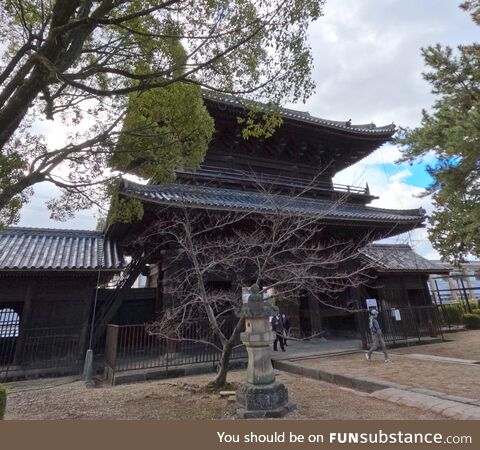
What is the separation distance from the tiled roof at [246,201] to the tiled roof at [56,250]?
2.92 m

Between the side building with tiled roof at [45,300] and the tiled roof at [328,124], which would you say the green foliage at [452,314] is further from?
the side building with tiled roof at [45,300]

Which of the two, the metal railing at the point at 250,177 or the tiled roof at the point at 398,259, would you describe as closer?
the metal railing at the point at 250,177

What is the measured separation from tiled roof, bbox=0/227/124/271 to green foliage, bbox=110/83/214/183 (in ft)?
15.4

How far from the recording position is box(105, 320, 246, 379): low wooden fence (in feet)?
27.8

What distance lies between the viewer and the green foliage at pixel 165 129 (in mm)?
6488

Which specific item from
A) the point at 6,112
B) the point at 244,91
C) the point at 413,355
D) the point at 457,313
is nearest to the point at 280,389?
the point at 244,91

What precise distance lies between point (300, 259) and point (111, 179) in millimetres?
7160

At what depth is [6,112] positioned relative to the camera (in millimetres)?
4020

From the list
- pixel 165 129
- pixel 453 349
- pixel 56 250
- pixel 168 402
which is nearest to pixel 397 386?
pixel 168 402

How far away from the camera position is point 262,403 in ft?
16.4

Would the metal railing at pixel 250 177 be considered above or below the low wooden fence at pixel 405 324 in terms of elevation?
above

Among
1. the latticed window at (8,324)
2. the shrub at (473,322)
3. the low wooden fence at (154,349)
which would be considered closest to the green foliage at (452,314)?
the shrub at (473,322)

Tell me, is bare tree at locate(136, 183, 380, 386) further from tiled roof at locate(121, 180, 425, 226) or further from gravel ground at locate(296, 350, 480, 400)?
gravel ground at locate(296, 350, 480, 400)

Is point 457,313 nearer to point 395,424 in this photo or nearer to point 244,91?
point 395,424
